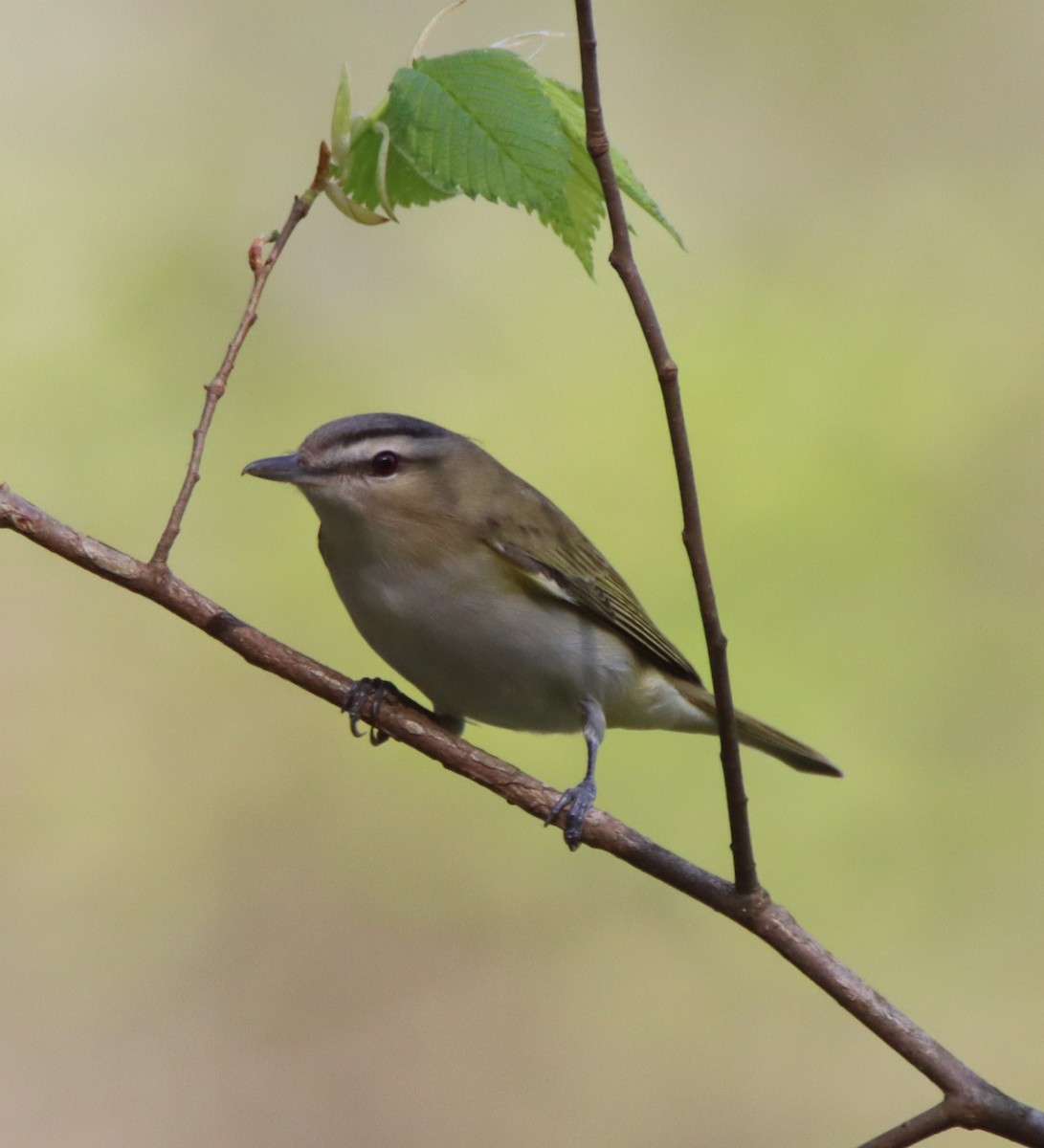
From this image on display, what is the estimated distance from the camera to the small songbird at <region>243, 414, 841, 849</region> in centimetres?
332

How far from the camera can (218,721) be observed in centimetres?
561

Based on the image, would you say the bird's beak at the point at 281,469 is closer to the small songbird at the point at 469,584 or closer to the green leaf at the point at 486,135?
the small songbird at the point at 469,584

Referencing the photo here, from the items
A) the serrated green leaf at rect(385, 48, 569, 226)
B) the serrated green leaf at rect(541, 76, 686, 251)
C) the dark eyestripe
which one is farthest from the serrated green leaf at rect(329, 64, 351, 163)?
the dark eyestripe

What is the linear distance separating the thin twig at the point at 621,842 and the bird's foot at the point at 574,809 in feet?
0.14

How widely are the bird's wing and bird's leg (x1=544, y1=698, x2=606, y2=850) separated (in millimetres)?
221

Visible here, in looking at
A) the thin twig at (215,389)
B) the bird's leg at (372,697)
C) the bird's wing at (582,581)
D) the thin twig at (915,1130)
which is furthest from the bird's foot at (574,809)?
the thin twig at (215,389)

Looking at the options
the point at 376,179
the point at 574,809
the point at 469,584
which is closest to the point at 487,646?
the point at 469,584

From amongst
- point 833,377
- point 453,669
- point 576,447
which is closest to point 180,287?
point 576,447

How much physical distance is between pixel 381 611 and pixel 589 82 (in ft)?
5.92

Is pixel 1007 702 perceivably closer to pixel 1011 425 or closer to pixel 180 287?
pixel 1011 425

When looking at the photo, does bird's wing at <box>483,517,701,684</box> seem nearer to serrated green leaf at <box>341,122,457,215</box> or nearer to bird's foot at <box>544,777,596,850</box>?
bird's foot at <box>544,777,596,850</box>

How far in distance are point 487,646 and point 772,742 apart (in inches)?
45.3

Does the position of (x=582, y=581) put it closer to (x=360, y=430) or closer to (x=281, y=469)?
(x=360, y=430)

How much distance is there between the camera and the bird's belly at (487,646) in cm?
332
